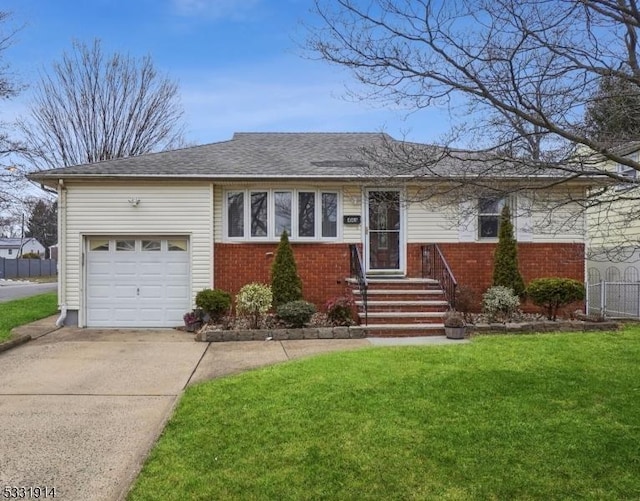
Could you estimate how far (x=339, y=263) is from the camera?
40.7 feet

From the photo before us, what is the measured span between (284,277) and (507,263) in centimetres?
510

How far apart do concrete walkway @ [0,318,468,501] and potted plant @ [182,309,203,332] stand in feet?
1.73

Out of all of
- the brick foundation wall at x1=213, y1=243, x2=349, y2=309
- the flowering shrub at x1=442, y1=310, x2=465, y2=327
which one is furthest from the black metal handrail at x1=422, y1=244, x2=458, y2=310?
the brick foundation wall at x1=213, y1=243, x2=349, y2=309

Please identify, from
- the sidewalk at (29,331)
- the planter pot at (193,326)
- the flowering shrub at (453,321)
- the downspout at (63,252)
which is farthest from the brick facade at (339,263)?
the sidewalk at (29,331)

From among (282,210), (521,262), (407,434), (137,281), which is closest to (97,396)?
(407,434)

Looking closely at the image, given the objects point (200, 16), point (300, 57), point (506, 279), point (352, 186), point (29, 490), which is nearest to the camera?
point (29, 490)

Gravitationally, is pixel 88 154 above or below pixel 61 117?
below

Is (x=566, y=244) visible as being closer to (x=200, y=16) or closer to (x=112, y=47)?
(x=200, y=16)

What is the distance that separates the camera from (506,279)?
11.6 metres

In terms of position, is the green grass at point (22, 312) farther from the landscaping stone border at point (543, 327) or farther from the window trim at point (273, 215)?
the landscaping stone border at point (543, 327)

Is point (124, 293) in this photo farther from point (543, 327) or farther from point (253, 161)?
point (543, 327)

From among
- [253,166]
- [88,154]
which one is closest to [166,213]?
[253,166]

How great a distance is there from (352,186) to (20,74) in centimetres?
1110

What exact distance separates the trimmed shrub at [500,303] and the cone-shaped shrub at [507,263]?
380 millimetres
